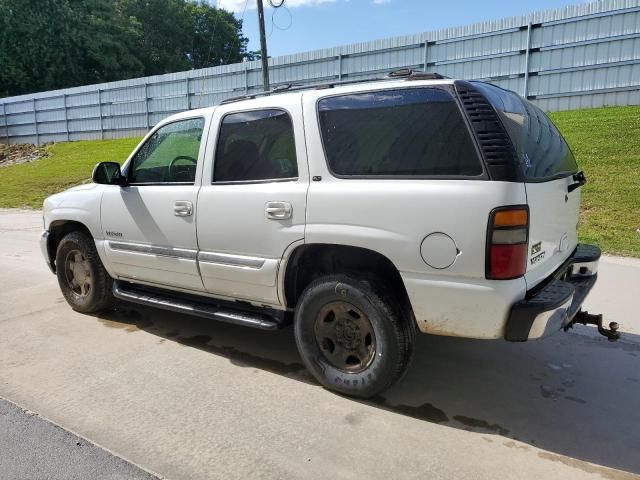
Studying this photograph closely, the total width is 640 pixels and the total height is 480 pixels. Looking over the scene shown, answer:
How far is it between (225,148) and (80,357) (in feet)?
6.63

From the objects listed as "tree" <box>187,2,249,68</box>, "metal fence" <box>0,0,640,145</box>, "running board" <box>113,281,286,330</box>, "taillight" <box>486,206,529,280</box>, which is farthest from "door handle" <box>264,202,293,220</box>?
"tree" <box>187,2,249,68</box>

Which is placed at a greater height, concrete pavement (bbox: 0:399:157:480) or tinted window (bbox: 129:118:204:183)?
tinted window (bbox: 129:118:204:183)

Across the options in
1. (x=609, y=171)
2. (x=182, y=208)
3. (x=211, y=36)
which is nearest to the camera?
(x=182, y=208)

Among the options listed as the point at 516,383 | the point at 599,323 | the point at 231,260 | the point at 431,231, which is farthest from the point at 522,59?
the point at 431,231

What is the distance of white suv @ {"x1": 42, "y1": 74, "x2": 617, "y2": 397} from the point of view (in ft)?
9.32

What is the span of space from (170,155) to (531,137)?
2.78 metres

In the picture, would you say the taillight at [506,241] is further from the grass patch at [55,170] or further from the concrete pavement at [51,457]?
the grass patch at [55,170]

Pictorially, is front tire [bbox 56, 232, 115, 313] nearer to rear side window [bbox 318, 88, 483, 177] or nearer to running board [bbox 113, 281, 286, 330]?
running board [bbox 113, 281, 286, 330]

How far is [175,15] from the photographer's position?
5347cm

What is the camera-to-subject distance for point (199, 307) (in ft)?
13.7

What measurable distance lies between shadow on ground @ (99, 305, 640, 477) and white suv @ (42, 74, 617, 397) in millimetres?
375

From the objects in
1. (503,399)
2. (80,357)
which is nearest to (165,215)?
(80,357)

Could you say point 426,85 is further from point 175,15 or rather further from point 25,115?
point 175,15

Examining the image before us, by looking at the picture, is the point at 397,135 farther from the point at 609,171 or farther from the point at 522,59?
the point at 522,59
